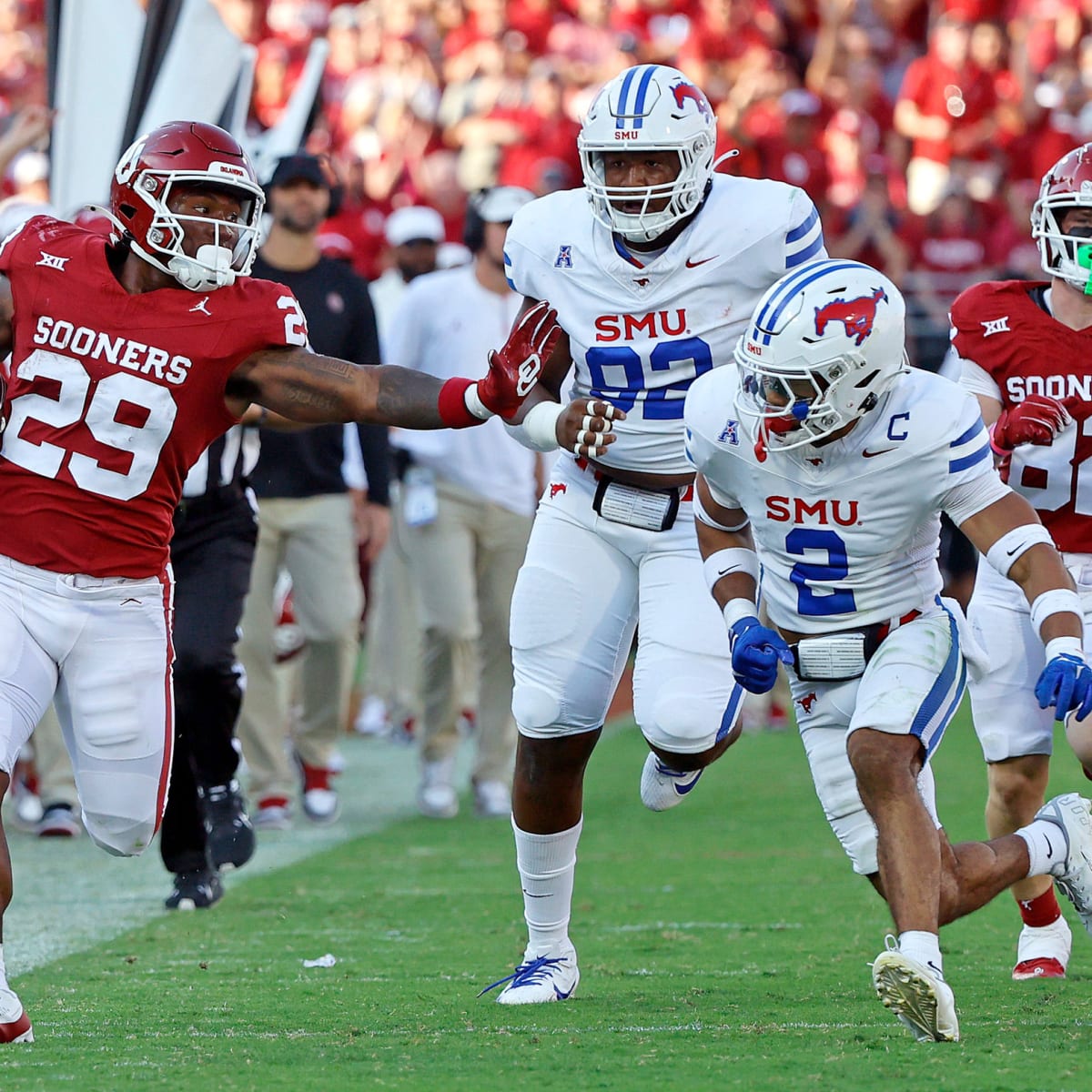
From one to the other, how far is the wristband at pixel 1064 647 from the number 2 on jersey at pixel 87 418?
1808 millimetres

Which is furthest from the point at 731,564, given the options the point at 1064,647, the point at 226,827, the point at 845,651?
the point at 226,827

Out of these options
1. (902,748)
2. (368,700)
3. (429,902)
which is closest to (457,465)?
(429,902)

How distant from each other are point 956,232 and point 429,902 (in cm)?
740

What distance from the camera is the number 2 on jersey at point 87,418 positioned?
4090mm

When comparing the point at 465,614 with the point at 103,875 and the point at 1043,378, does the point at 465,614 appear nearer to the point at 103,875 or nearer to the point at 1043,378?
the point at 103,875

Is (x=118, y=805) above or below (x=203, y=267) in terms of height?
below

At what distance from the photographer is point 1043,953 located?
4.52 m

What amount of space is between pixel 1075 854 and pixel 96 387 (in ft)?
7.23

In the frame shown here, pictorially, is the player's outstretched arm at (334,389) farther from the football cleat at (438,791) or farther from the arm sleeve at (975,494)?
the football cleat at (438,791)

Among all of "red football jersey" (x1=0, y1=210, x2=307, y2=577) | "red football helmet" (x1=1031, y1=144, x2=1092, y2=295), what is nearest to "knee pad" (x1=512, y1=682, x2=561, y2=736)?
"red football jersey" (x1=0, y1=210, x2=307, y2=577)

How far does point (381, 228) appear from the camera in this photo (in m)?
13.1

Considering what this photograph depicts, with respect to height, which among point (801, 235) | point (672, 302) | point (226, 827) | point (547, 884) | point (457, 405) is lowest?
point (226, 827)

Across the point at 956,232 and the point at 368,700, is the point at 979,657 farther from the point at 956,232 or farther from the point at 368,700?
the point at 956,232

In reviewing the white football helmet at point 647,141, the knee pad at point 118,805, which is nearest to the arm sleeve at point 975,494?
the white football helmet at point 647,141
